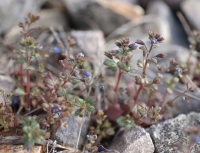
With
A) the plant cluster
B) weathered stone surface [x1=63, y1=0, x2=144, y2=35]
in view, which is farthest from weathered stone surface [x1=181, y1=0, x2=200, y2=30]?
the plant cluster

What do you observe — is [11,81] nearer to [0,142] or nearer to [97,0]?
[0,142]

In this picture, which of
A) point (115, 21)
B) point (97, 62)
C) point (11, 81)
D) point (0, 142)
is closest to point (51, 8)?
point (115, 21)

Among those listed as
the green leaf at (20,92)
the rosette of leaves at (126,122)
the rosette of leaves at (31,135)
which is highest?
the rosette of leaves at (31,135)

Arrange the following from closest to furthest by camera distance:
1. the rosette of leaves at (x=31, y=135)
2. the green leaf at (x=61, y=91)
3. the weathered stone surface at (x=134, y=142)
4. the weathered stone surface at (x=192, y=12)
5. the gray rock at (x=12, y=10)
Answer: the rosette of leaves at (x=31, y=135) < the green leaf at (x=61, y=91) < the weathered stone surface at (x=134, y=142) < the gray rock at (x=12, y=10) < the weathered stone surface at (x=192, y=12)

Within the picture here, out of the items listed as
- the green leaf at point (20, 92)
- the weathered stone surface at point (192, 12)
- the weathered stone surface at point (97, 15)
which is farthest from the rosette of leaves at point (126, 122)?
the weathered stone surface at point (192, 12)

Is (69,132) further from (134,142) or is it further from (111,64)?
(111,64)

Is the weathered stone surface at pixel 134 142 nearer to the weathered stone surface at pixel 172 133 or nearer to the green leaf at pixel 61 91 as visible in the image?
the weathered stone surface at pixel 172 133
